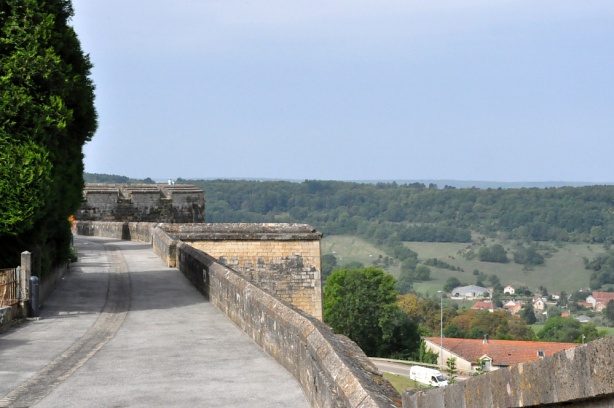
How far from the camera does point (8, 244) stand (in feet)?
65.1

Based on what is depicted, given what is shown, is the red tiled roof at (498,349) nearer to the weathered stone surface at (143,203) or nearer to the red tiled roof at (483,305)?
the weathered stone surface at (143,203)

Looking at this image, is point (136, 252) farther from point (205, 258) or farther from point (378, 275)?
point (378, 275)

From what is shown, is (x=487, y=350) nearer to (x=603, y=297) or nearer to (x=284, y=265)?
(x=284, y=265)

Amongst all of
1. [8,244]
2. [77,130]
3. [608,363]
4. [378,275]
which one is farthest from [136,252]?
[378,275]

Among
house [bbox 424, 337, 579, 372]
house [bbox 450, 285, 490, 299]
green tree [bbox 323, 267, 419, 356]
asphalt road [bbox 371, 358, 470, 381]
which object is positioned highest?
green tree [bbox 323, 267, 419, 356]

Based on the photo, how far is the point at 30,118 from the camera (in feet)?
62.1

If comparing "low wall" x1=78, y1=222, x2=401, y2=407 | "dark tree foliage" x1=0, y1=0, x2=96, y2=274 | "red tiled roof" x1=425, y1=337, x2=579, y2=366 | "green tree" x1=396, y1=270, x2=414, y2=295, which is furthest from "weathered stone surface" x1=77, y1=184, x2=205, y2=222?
"green tree" x1=396, y1=270, x2=414, y2=295

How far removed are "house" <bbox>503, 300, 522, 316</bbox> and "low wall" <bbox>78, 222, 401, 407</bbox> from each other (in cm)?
14188

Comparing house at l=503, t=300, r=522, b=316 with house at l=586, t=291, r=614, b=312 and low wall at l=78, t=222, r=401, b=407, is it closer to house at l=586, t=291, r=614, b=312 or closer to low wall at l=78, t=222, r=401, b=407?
house at l=586, t=291, r=614, b=312

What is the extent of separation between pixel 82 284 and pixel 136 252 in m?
12.0

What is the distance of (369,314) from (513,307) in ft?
281

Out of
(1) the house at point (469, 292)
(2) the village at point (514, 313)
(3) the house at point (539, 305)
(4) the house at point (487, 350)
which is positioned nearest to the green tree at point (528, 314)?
(2) the village at point (514, 313)

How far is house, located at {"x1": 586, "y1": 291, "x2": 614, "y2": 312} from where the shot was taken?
510ft

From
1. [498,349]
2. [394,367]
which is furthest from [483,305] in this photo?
[394,367]
